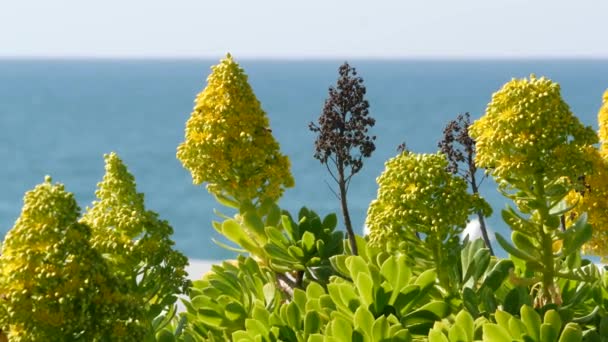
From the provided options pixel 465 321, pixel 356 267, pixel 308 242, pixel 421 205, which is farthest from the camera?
pixel 308 242

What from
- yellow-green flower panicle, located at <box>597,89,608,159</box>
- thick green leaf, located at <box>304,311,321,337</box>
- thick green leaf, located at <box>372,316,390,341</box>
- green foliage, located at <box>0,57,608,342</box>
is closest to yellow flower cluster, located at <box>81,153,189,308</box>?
green foliage, located at <box>0,57,608,342</box>

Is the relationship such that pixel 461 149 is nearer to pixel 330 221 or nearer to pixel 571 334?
pixel 330 221

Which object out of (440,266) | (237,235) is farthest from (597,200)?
(237,235)

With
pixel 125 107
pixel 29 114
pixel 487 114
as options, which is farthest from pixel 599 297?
pixel 125 107

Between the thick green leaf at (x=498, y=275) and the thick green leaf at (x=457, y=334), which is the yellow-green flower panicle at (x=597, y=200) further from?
the thick green leaf at (x=457, y=334)

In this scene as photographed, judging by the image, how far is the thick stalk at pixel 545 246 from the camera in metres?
3.08

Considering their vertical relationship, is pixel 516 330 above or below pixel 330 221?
below

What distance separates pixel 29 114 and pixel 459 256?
282 ft

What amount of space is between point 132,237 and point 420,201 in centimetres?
81

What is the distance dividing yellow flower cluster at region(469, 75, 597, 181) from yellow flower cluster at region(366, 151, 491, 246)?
0.40 ft

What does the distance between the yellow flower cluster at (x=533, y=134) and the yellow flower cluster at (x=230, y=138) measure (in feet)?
2.81

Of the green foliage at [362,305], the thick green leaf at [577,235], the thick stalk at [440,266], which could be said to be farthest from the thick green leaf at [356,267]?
the thick green leaf at [577,235]

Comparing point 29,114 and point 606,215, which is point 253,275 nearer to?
point 606,215

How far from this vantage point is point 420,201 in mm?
3070
